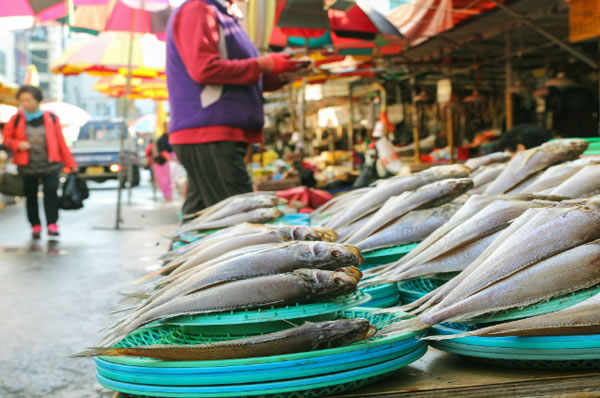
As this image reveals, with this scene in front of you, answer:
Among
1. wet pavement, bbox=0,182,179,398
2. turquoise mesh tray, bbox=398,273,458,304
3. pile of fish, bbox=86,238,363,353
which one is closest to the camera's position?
pile of fish, bbox=86,238,363,353

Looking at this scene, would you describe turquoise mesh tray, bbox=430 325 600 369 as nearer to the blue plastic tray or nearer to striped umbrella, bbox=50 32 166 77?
the blue plastic tray

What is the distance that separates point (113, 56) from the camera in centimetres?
1593

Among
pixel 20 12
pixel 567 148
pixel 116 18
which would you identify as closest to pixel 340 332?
pixel 567 148

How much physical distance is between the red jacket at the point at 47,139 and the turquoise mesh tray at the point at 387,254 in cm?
966

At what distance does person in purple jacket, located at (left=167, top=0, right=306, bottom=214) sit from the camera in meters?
4.64

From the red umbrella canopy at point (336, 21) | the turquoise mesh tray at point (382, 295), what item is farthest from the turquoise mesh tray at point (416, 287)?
the red umbrella canopy at point (336, 21)

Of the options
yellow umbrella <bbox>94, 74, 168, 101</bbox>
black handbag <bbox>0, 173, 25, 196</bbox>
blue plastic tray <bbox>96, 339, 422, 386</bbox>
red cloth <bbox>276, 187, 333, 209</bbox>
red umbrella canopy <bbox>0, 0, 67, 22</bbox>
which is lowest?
black handbag <bbox>0, 173, 25, 196</bbox>

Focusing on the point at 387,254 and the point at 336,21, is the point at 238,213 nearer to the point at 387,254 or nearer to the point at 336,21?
the point at 387,254

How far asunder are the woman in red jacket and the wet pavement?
575mm

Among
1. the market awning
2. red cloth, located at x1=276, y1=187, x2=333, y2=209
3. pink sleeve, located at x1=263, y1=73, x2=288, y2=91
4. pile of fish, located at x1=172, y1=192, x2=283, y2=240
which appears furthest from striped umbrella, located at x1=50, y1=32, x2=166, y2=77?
pile of fish, located at x1=172, y1=192, x2=283, y2=240

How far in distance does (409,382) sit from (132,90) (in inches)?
816

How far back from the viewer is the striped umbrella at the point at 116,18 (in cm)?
1231

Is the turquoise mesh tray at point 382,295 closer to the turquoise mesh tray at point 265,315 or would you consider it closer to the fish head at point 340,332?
the turquoise mesh tray at point 265,315

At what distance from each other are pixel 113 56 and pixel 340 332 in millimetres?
15545
